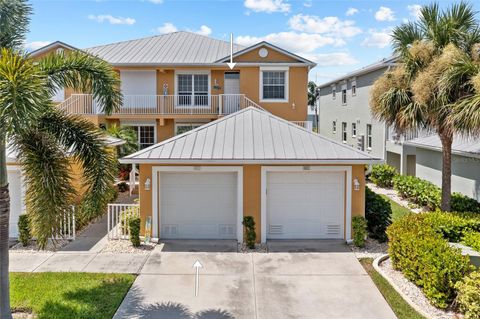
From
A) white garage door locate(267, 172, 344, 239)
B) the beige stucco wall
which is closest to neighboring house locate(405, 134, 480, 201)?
the beige stucco wall

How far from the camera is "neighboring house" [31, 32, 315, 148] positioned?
899 inches

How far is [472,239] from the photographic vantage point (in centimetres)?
1003

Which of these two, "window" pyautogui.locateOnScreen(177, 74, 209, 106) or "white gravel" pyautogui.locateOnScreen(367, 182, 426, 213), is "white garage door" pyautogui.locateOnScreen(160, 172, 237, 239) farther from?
"window" pyautogui.locateOnScreen(177, 74, 209, 106)

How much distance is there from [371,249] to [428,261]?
12.5ft

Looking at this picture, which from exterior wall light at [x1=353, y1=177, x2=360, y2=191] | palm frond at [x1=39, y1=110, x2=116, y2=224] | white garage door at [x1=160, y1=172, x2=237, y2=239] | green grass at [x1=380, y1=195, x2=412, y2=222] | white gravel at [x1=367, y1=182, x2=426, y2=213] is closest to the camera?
palm frond at [x1=39, y1=110, x2=116, y2=224]

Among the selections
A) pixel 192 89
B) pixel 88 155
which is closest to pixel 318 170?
pixel 88 155

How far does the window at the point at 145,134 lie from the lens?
24.6 m

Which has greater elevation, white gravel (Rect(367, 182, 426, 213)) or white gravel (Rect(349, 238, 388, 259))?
white gravel (Rect(367, 182, 426, 213))

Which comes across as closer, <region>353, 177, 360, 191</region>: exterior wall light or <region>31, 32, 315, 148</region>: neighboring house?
<region>353, 177, 360, 191</region>: exterior wall light

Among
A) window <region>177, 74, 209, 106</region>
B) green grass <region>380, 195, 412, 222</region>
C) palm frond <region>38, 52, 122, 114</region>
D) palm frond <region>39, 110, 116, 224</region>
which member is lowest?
green grass <region>380, 195, 412, 222</region>

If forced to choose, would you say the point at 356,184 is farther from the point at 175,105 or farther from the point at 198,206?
the point at 175,105

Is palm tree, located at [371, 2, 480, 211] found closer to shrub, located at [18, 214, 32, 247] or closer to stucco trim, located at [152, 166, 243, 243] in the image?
stucco trim, located at [152, 166, 243, 243]

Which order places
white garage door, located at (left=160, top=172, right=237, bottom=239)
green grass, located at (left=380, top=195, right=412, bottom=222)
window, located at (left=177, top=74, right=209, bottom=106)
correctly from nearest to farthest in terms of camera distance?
1. white garage door, located at (left=160, top=172, right=237, bottom=239)
2. green grass, located at (left=380, top=195, right=412, bottom=222)
3. window, located at (left=177, top=74, right=209, bottom=106)

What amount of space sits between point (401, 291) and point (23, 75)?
8612 mm
